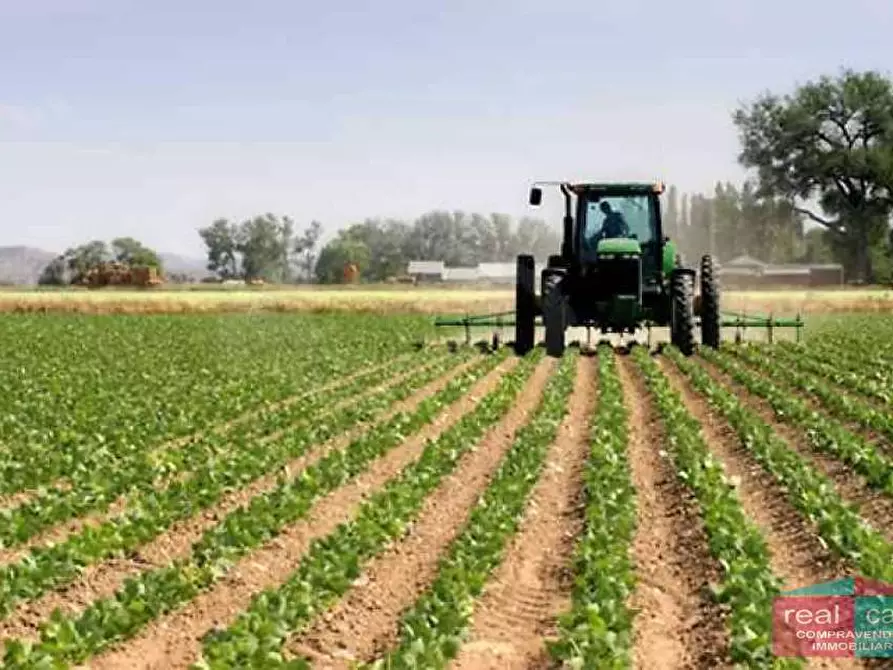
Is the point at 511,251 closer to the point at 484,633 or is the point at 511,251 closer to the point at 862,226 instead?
the point at 862,226

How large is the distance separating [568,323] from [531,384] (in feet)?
6.38

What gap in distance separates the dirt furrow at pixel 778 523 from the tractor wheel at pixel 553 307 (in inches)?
235

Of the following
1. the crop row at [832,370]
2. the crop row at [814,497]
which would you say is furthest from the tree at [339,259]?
the crop row at [814,497]

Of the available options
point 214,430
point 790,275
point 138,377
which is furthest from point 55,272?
point 214,430

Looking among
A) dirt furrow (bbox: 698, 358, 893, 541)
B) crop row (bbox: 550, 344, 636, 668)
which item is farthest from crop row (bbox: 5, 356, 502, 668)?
dirt furrow (bbox: 698, 358, 893, 541)

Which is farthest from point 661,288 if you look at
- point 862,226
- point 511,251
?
point 511,251

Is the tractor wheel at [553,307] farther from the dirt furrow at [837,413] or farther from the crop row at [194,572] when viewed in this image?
the crop row at [194,572]

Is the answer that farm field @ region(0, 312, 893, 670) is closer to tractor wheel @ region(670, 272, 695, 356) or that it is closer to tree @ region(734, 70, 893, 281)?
tractor wheel @ region(670, 272, 695, 356)

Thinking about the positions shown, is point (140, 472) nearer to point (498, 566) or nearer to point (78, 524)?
point (78, 524)

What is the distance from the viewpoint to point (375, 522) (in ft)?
28.7

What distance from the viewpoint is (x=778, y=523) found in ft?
29.2

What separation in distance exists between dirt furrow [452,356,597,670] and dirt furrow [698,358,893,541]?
7.28 feet

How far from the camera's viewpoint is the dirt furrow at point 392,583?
20.6 ft

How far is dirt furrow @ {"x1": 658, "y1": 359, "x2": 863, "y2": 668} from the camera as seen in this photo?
293 inches
